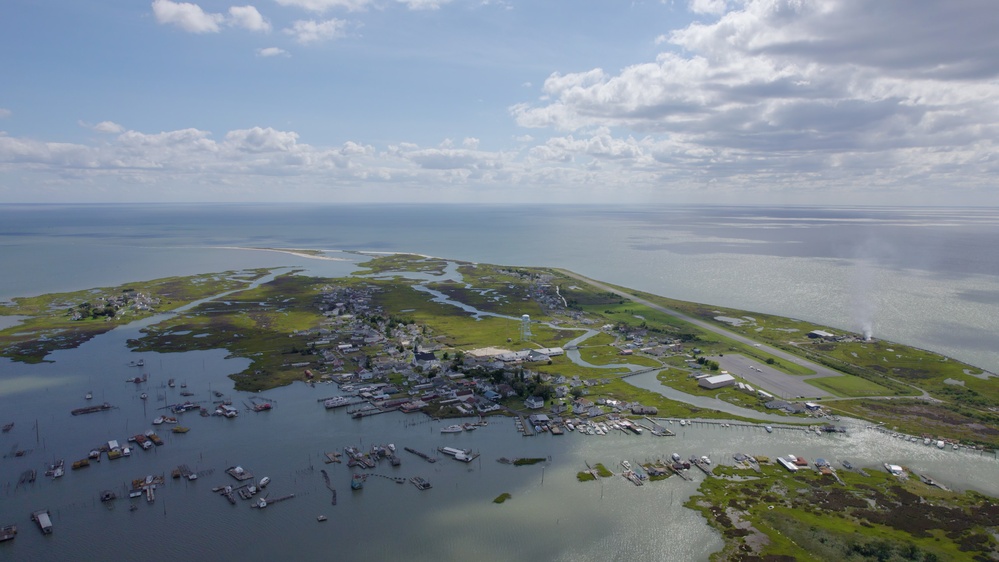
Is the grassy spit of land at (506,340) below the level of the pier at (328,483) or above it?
above

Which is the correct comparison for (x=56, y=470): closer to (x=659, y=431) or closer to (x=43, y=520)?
(x=43, y=520)

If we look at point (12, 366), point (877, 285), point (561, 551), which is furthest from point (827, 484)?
point (877, 285)

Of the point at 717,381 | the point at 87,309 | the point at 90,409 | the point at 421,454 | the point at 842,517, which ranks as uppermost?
the point at 87,309

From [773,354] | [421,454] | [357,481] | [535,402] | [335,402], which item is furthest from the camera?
[773,354]

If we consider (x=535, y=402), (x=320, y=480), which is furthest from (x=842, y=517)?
(x=320, y=480)

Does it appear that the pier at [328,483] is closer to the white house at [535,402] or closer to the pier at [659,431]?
the white house at [535,402]

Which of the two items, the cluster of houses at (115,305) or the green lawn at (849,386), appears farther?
the cluster of houses at (115,305)

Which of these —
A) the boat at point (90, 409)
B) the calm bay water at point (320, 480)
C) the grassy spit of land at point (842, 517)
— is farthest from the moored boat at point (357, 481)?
the boat at point (90, 409)

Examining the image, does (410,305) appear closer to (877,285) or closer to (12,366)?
(12,366)
